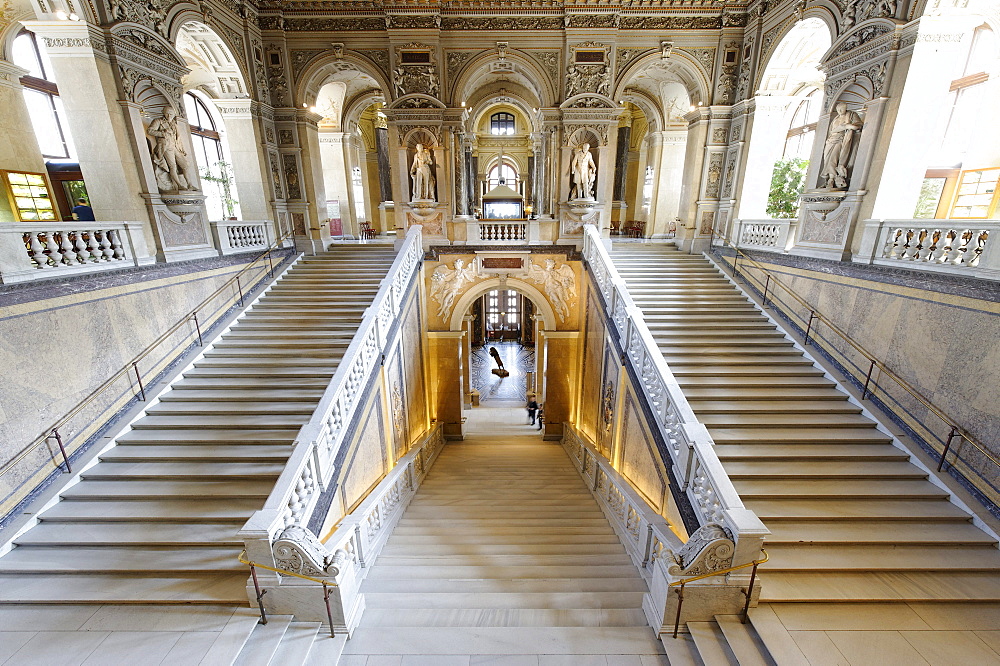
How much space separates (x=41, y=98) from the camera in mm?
9062

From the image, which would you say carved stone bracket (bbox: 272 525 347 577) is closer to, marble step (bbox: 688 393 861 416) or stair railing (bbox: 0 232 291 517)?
stair railing (bbox: 0 232 291 517)

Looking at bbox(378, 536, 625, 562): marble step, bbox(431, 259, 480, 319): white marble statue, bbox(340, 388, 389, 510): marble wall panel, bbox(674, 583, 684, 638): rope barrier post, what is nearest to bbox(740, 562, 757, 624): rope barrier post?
bbox(674, 583, 684, 638): rope barrier post

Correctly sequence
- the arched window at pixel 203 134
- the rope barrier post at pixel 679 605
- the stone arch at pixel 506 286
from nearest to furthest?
the rope barrier post at pixel 679 605 → the stone arch at pixel 506 286 → the arched window at pixel 203 134

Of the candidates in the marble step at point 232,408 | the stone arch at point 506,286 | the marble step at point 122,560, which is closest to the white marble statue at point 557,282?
the stone arch at point 506,286

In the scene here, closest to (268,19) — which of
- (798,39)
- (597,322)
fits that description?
(597,322)

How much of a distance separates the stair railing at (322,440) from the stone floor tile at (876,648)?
4908 millimetres

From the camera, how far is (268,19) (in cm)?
977

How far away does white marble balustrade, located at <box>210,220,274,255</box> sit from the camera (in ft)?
27.2

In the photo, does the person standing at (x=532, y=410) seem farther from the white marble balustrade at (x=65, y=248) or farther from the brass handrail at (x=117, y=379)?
the white marble balustrade at (x=65, y=248)

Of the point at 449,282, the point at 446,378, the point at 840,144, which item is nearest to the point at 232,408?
the point at 446,378

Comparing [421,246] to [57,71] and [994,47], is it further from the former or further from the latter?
[994,47]

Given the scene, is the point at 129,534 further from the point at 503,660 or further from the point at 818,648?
the point at 818,648

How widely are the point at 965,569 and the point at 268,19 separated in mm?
15691

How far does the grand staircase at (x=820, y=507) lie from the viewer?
3639 millimetres
